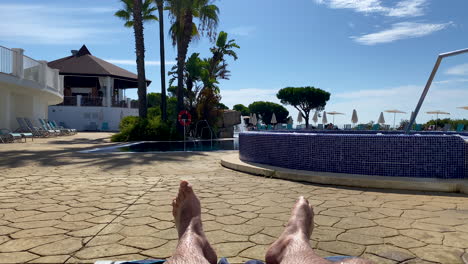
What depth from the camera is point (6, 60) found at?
1447cm

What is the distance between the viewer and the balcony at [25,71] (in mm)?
14445

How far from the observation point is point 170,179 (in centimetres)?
570

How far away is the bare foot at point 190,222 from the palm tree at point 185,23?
56.6 ft

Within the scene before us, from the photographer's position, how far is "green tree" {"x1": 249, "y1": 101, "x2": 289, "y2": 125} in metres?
70.2

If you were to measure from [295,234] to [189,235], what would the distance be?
0.55 meters

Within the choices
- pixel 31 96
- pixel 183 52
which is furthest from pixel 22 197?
pixel 31 96

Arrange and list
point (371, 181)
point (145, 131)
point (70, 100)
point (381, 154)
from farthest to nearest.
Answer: point (70, 100) < point (145, 131) < point (381, 154) < point (371, 181)

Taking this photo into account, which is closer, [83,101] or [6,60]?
[6,60]

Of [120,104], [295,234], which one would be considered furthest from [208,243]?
[120,104]

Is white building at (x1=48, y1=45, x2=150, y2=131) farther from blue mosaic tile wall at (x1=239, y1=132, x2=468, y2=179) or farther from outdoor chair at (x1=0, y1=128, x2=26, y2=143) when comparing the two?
blue mosaic tile wall at (x1=239, y1=132, x2=468, y2=179)

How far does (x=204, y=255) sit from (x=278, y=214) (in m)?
2.04

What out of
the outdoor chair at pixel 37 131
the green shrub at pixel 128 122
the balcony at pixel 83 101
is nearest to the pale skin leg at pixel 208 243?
the green shrub at pixel 128 122

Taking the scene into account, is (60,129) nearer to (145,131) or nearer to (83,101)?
(145,131)

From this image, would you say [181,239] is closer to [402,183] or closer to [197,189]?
[197,189]
